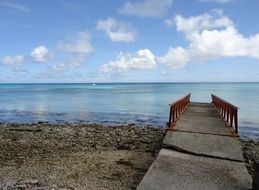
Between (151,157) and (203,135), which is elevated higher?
(203,135)

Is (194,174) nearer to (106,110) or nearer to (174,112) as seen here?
(174,112)

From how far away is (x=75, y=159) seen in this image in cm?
1100

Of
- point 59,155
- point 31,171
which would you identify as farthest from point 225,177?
point 59,155

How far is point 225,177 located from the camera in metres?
7.66

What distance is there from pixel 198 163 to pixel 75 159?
14.7ft

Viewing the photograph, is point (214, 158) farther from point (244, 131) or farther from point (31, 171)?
point (244, 131)

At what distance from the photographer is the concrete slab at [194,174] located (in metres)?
7.11

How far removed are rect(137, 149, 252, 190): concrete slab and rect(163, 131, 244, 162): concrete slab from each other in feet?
1.39

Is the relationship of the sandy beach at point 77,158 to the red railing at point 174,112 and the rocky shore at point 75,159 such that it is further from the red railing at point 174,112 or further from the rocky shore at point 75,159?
the red railing at point 174,112

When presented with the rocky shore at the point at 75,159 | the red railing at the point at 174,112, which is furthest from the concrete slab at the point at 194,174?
the red railing at the point at 174,112

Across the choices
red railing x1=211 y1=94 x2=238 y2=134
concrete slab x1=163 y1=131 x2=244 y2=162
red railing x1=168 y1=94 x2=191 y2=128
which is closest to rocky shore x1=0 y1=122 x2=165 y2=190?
concrete slab x1=163 y1=131 x2=244 y2=162

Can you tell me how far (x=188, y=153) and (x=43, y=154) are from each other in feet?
18.4

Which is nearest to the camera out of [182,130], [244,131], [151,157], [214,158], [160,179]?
[160,179]

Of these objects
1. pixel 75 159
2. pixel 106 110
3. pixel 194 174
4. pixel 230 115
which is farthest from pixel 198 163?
→ pixel 106 110
